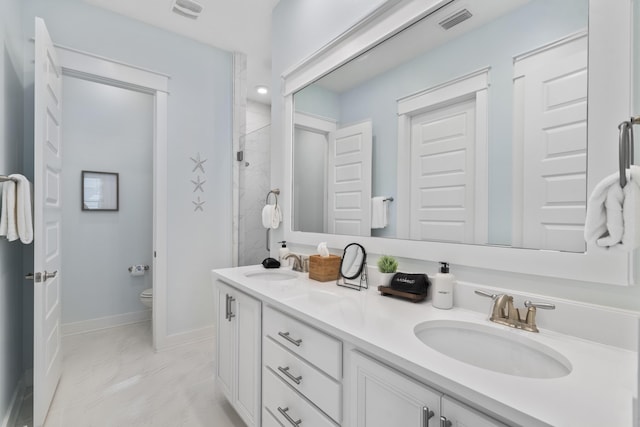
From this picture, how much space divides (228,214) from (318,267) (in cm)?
169

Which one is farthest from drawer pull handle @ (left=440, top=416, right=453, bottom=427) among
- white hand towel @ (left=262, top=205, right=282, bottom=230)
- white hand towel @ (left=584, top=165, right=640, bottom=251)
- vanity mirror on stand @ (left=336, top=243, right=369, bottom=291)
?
white hand towel @ (left=262, top=205, right=282, bottom=230)

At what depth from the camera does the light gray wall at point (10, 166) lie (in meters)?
1.62

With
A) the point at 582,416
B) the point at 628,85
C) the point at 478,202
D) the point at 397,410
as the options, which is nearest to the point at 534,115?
the point at 628,85

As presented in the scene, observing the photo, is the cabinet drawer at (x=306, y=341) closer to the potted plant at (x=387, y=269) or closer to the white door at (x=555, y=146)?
the potted plant at (x=387, y=269)

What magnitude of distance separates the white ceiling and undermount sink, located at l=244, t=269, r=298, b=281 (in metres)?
2.12

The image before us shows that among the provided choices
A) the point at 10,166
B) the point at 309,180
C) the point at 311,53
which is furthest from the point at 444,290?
the point at 10,166

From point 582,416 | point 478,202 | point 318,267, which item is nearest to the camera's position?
point 582,416

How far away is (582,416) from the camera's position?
1.79ft

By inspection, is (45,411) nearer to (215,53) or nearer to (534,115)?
(534,115)

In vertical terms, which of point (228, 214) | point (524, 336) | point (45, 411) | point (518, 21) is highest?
point (518, 21)

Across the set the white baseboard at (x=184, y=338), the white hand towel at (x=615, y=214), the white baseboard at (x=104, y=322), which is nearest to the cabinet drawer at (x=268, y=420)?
the white hand towel at (x=615, y=214)

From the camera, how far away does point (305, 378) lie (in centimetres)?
115

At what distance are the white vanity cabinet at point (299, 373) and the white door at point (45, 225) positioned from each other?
1328 mm

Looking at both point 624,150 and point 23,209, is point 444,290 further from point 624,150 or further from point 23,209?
point 23,209
